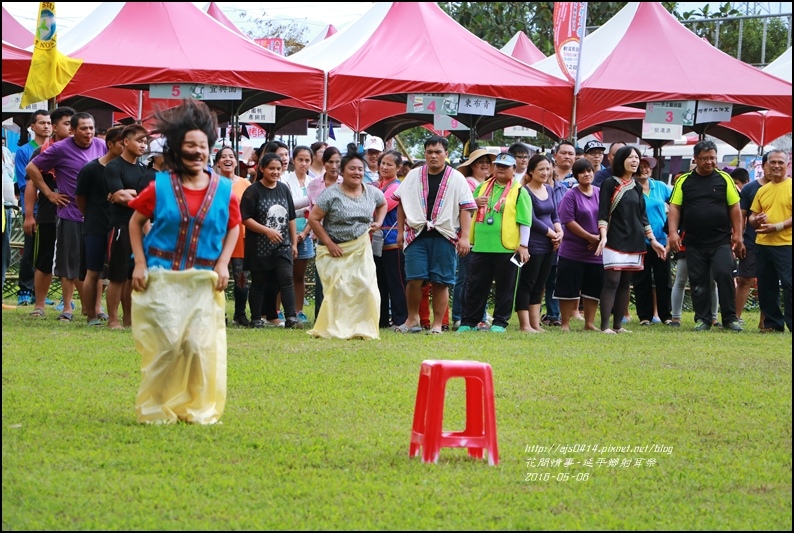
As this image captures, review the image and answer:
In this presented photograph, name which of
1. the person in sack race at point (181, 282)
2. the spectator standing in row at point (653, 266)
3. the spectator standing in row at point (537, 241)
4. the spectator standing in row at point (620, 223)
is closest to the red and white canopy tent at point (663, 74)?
the spectator standing in row at point (653, 266)

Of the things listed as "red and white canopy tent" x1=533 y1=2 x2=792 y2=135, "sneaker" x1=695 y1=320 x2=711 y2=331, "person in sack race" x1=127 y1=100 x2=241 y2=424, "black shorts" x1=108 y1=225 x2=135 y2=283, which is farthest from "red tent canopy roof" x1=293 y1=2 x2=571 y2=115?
"person in sack race" x1=127 y1=100 x2=241 y2=424

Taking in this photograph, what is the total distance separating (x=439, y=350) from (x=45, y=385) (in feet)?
12.2

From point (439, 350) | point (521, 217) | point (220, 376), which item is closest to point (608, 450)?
point (220, 376)

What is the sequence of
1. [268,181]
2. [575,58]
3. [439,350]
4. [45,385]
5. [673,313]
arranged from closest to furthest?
[45,385]
[439,350]
[268,181]
[673,313]
[575,58]

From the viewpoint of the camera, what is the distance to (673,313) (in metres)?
13.9

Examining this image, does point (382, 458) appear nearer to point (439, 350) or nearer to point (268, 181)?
point (439, 350)

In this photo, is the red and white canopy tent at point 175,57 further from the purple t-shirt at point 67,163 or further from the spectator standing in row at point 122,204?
the spectator standing in row at point 122,204

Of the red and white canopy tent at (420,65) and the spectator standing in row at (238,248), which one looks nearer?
the spectator standing in row at (238,248)

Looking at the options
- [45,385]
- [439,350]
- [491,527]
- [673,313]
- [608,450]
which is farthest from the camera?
[673,313]

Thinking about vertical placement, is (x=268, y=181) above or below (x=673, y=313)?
above

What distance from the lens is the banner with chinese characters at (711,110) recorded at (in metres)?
16.7

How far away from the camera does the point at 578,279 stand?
12.4 meters

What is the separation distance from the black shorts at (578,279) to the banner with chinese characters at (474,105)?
14.3ft

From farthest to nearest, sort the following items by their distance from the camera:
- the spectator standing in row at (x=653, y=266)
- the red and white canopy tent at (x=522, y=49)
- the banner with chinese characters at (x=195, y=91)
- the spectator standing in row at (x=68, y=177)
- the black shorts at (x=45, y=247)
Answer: the red and white canopy tent at (x=522, y=49) → the banner with chinese characters at (x=195, y=91) → the spectator standing in row at (x=653, y=266) → the black shorts at (x=45, y=247) → the spectator standing in row at (x=68, y=177)
